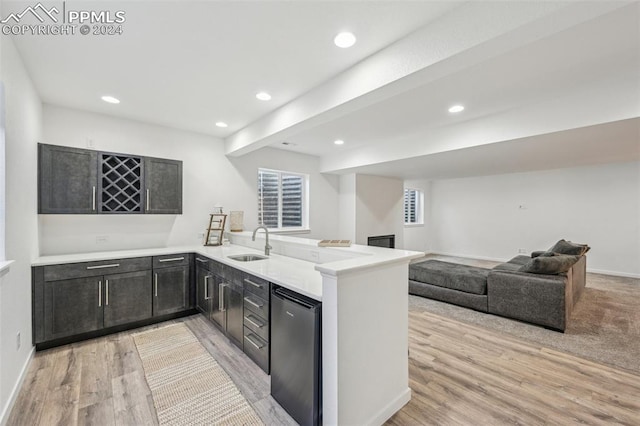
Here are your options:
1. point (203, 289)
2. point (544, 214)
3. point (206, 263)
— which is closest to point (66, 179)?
point (206, 263)

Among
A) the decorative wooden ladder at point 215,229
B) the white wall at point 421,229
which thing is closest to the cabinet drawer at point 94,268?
the decorative wooden ladder at point 215,229

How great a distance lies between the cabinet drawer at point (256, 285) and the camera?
2178 millimetres

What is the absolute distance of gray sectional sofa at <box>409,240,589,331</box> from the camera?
314 cm

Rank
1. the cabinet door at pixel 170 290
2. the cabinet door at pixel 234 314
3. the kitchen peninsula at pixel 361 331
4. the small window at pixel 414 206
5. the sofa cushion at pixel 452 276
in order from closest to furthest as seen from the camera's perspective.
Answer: the kitchen peninsula at pixel 361 331, the cabinet door at pixel 234 314, the cabinet door at pixel 170 290, the sofa cushion at pixel 452 276, the small window at pixel 414 206

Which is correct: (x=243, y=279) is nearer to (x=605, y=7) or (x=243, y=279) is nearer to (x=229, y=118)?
(x=229, y=118)

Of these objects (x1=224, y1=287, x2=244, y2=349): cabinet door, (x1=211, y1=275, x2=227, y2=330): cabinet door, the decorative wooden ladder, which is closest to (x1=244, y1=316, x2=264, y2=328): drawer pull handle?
(x1=224, y1=287, x2=244, y2=349): cabinet door

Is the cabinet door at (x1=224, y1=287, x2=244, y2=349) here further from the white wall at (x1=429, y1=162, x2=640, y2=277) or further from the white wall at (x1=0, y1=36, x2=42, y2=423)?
the white wall at (x1=429, y1=162, x2=640, y2=277)

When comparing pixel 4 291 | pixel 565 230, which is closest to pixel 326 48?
pixel 4 291

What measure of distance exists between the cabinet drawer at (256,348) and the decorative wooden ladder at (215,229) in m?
2.04

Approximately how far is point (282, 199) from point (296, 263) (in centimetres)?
304

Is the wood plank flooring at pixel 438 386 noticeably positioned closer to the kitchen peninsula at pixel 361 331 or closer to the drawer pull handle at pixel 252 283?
the kitchen peninsula at pixel 361 331

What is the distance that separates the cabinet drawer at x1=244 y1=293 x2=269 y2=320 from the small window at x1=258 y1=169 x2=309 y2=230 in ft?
9.36

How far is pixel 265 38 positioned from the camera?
1998mm

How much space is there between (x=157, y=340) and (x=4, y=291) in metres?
1.45
